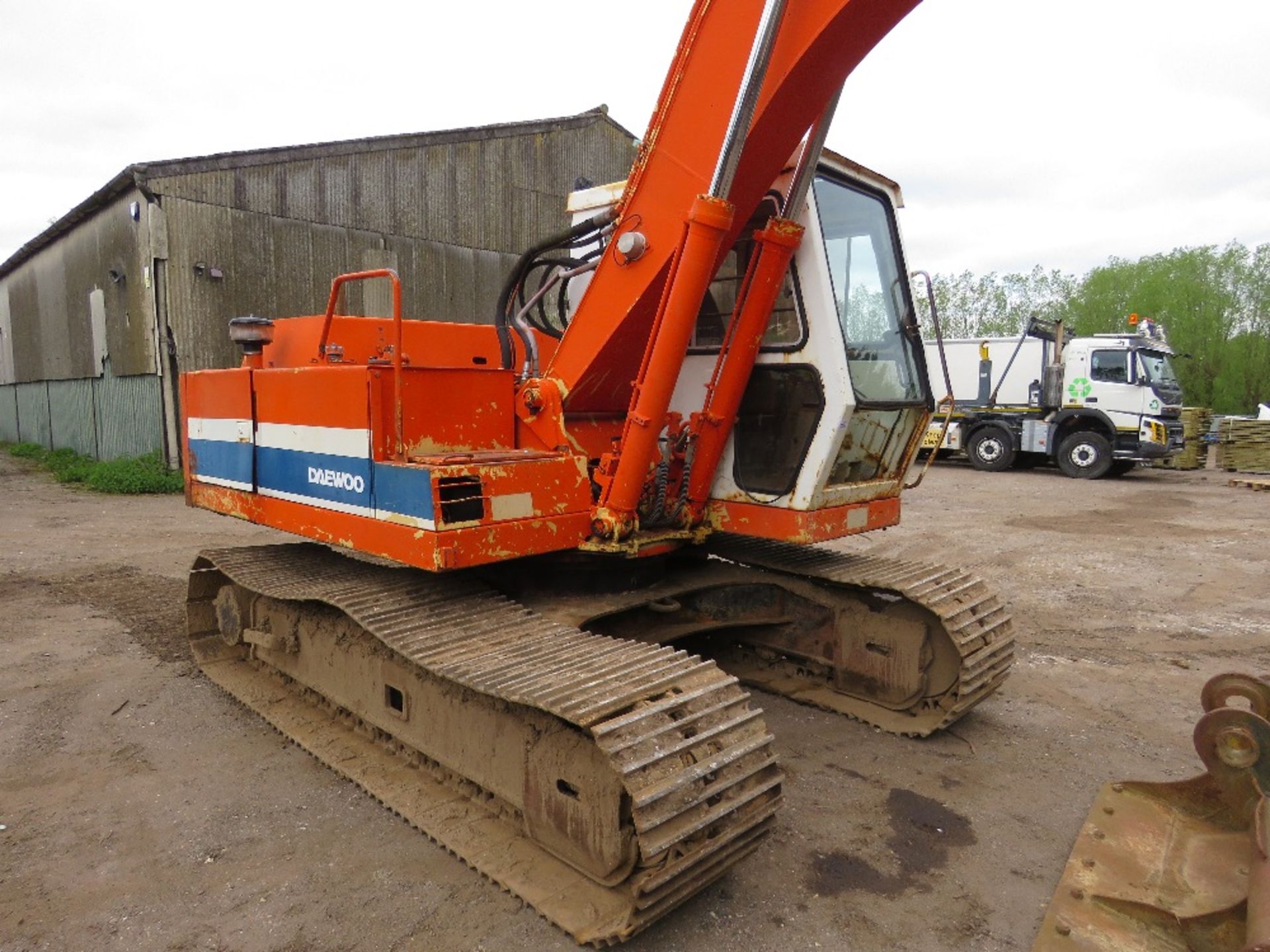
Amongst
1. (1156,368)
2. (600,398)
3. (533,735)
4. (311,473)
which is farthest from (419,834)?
(1156,368)

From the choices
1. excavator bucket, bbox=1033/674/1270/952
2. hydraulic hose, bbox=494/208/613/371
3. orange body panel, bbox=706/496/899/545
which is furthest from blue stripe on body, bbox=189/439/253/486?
excavator bucket, bbox=1033/674/1270/952

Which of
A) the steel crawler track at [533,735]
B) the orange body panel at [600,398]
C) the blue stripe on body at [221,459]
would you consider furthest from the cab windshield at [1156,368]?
the blue stripe on body at [221,459]

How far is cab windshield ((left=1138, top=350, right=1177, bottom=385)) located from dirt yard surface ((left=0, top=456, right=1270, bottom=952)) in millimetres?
11501

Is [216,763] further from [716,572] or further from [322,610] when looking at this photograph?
[716,572]

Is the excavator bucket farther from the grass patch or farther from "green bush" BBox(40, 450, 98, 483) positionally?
"green bush" BBox(40, 450, 98, 483)

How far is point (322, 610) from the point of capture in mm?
4406

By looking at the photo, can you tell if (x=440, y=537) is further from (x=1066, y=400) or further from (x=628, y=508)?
(x=1066, y=400)

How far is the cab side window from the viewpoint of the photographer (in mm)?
17297

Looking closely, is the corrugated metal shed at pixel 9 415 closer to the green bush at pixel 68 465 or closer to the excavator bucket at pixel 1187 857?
the green bush at pixel 68 465

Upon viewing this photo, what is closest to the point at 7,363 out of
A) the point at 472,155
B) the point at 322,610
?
the point at 472,155

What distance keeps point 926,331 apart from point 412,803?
3.54 metres

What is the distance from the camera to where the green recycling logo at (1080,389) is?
1778cm

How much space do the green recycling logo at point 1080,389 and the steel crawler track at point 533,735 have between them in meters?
17.2

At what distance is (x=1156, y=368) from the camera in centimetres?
1753
